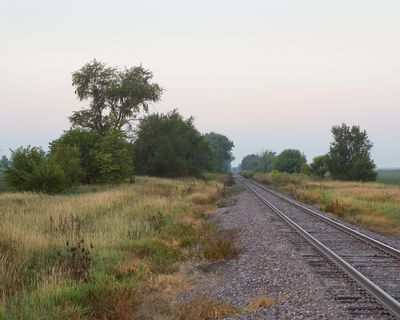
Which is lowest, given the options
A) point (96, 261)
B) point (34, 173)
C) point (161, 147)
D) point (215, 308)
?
point (215, 308)

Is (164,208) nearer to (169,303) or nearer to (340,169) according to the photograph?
(169,303)

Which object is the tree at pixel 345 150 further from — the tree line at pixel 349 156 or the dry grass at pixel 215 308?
the dry grass at pixel 215 308

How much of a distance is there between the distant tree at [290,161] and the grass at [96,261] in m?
109

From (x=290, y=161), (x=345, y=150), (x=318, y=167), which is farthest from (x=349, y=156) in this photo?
(x=290, y=161)

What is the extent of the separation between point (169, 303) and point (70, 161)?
1159 inches

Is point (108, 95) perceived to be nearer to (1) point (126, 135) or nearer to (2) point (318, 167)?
(1) point (126, 135)

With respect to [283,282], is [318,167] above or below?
above

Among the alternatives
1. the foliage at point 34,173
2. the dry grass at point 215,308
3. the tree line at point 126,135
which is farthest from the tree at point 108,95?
the dry grass at point 215,308

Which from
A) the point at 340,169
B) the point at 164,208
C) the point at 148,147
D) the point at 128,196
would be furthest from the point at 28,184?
the point at 340,169

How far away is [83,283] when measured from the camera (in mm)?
8195

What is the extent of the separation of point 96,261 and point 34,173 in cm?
2262

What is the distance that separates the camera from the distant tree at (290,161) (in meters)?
125

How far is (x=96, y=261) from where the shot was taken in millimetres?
10344

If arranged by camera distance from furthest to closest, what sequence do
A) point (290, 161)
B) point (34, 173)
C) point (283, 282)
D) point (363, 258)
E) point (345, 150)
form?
point (290, 161) < point (345, 150) < point (34, 173) < point (363, 258) < point (283, 282)
